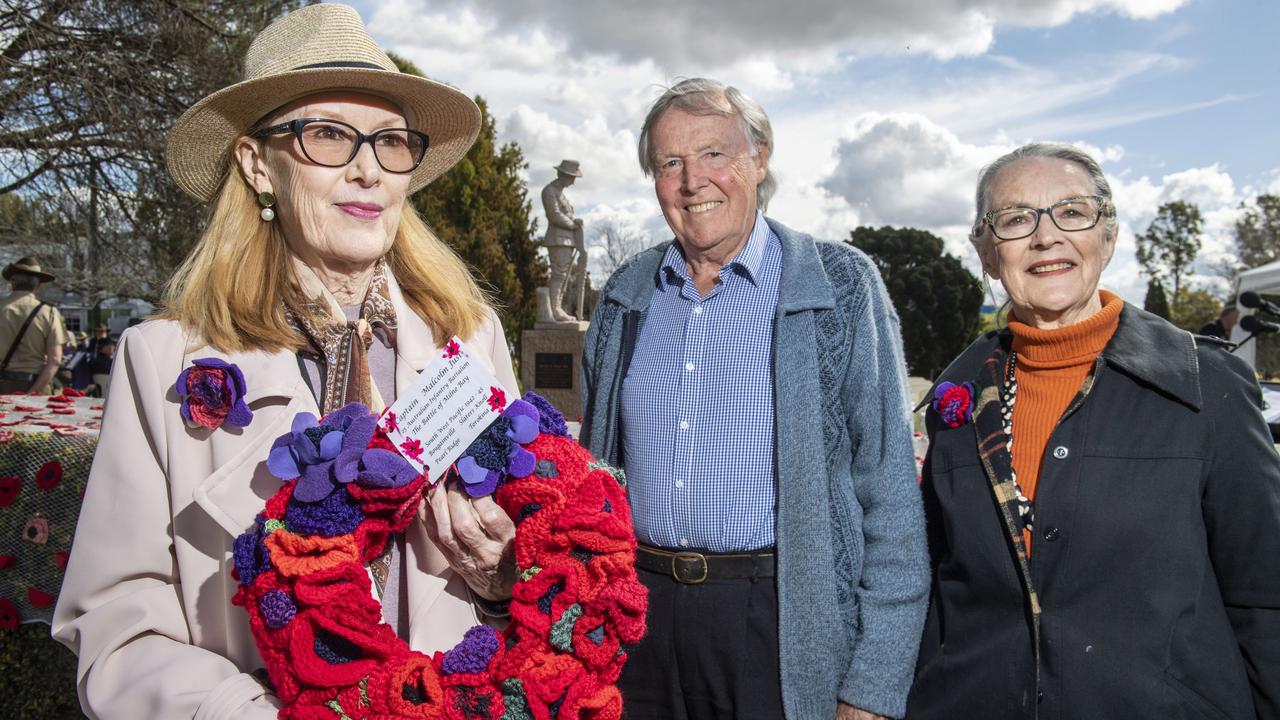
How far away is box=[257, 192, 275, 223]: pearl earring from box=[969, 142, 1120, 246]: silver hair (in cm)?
162

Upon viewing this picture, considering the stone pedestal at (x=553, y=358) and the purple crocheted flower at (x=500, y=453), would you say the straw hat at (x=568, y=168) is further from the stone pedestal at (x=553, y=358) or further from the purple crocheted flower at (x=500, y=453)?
the purple crocheted flower at (x=500, y=453)

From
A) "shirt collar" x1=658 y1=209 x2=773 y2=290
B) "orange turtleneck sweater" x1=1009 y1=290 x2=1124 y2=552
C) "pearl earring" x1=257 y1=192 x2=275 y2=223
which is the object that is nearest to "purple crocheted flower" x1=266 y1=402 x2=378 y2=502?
"pearl earring" x1=257 y1=192 x2=275 y2=223

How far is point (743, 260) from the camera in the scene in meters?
2.24

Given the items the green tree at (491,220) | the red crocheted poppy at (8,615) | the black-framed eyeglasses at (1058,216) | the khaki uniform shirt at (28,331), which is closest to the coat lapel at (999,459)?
the black-framed eyeglasses at (1058,216)

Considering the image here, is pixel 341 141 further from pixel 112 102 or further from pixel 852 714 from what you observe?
pixel 112 102

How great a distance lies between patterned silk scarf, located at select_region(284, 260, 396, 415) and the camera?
64.6 inches

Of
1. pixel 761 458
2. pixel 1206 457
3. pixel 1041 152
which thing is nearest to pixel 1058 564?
pixel 1206 457

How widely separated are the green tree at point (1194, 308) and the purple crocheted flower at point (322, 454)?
36.4m

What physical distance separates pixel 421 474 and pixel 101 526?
2.12 ft

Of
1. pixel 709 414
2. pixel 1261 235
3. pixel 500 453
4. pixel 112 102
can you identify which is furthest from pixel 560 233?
pixel 1261 235

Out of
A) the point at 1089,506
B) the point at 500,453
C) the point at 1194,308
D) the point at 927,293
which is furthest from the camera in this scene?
the point at 927,293

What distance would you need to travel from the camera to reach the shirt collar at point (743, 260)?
2.25 m

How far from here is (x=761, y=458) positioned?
2076 millimetres

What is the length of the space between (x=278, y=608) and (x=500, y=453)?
15.6 inches
